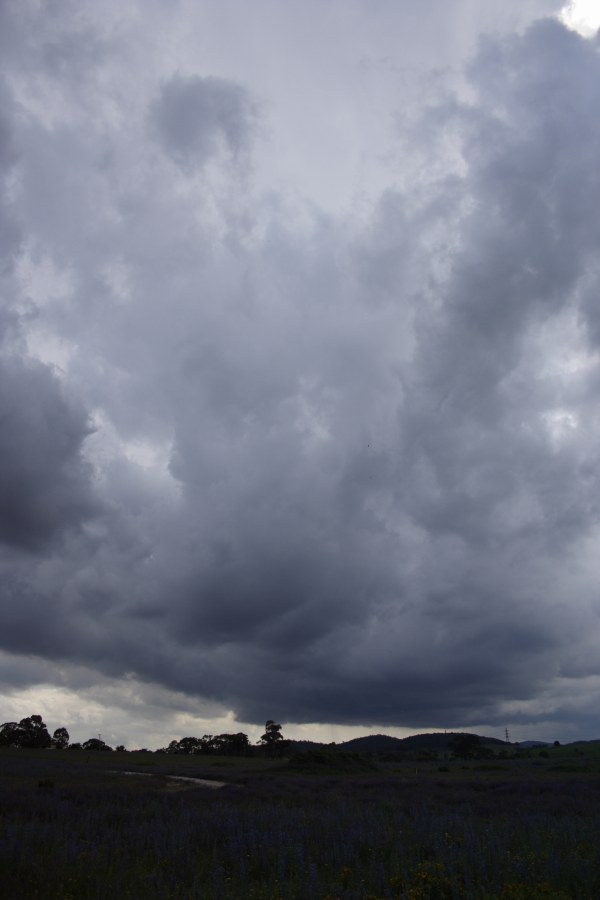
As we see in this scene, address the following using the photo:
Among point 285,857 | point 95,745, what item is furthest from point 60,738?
→ point 285,857

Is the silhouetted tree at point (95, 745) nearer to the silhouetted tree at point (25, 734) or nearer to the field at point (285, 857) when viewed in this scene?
the silhouetted tree at point (25, 734)

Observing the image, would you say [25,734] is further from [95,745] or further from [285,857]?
[285,857]

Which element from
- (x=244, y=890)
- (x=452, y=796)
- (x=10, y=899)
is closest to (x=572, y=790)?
(x=452, y=796)

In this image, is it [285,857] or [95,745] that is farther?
[95,745]

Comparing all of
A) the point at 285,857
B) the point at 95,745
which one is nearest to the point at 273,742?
the point at 95,745

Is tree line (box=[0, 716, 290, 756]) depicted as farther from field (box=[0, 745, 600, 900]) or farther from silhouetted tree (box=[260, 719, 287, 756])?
field (box=[0, 745, 600, 900])

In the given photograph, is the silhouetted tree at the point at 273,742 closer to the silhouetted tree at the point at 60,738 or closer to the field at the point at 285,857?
the silhouetted tree at the point at 60,738

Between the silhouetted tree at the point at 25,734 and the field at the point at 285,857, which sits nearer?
the field at the point at 285,857

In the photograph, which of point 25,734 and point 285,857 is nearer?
point 285,857

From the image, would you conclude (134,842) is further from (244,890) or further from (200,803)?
(200,803)

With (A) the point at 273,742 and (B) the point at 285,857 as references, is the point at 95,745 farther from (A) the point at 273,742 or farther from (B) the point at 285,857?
(B) the point at 285,857

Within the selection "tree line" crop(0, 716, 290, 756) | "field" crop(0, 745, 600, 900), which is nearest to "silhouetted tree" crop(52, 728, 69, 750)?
"tree line" crop(0, 716, 290, 756)

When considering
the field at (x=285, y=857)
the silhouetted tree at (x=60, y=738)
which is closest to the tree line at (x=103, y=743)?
the silhouetted tree at (x=60, y=738)

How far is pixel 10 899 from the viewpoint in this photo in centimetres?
905
